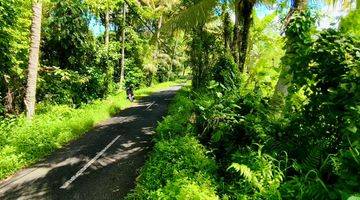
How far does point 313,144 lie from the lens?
5980 mm

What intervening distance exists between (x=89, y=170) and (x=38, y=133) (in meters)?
3.62

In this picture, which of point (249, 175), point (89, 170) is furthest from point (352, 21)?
point (89, 170)

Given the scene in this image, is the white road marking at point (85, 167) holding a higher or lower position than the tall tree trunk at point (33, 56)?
lower

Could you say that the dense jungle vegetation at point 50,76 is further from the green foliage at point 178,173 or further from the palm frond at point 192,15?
the green foliage at point 178,173

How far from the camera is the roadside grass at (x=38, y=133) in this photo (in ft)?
35.1

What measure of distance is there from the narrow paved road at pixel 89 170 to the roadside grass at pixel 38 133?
408 mm

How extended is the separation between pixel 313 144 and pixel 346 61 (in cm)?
160

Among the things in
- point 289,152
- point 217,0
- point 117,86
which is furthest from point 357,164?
point 117,86

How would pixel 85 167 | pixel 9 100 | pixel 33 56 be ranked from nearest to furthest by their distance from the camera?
1. pixel 85 167
2. pixel 33 56
3. pixel 9 100

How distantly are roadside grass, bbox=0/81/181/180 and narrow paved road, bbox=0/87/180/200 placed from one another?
41 cm

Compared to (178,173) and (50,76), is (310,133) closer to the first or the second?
(178,173)

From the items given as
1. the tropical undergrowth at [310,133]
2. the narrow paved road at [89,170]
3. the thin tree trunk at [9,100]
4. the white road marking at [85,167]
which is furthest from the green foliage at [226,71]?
the thin tree trunk at [9,100]

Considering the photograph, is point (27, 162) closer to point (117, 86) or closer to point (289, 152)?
point (289, 152)

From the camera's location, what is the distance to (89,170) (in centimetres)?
1001
